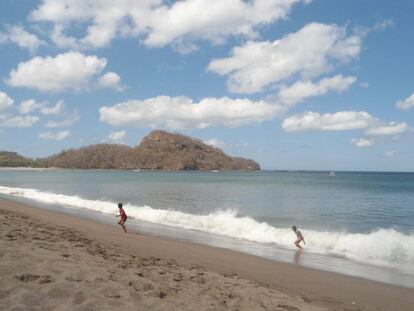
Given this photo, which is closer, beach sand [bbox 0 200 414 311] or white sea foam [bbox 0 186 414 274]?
beach sand [bbox 0 200 414 311]

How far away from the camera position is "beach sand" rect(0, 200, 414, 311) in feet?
20.0

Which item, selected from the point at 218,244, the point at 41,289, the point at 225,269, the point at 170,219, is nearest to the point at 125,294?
the point at 41,289

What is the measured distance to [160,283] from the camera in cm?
755

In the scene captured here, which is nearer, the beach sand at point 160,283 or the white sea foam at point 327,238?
the beach sand at point 160,283

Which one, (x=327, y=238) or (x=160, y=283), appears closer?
(x=160, y=283)

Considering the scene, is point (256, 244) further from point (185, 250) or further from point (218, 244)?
Result: point (185, 250)

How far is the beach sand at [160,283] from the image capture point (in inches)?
240

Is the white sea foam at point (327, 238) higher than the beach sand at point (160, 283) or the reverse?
the reverse

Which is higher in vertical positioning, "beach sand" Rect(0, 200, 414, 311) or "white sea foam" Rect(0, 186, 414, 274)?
"beach sand" Rect(0, 200, 414, 311)

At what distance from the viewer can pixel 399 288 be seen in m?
9.52

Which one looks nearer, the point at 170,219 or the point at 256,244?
the point at 256,244

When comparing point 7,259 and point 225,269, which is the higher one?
point 7,259

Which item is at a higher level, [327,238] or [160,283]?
[160,283]

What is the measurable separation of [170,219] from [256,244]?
8.48 m
